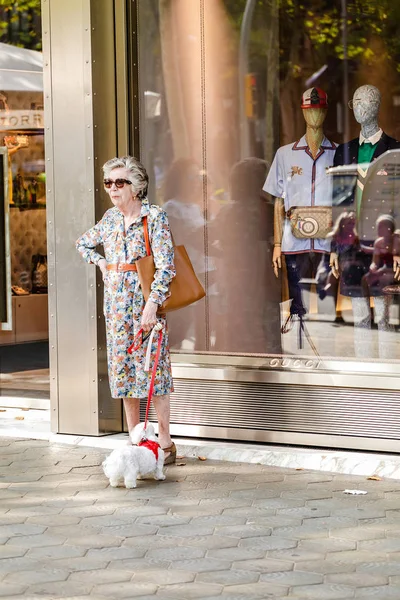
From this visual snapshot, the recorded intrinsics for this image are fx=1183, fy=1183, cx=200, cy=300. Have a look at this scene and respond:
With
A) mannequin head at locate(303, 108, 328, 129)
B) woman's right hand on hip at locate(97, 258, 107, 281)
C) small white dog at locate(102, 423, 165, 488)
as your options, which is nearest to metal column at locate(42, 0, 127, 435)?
woman's right hand on hip at locate(97, 258, 107, 281)

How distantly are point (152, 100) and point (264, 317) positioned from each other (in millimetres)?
1667

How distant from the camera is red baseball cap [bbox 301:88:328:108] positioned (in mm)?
7906

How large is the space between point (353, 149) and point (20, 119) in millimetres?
3896

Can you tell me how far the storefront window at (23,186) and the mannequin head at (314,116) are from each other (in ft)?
7.89

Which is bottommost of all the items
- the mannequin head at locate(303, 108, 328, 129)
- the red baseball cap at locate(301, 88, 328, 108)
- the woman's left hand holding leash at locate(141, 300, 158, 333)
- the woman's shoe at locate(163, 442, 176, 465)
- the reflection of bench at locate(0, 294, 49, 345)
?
the woman's shoe at locate(163, 442, 176, 465)

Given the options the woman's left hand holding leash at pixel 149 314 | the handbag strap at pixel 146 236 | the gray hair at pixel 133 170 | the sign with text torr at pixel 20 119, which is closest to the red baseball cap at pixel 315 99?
the gray hair at pixel 133 170

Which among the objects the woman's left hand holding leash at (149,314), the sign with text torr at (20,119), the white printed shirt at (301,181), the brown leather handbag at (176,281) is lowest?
the woman's left hand holding leash at (149,314)

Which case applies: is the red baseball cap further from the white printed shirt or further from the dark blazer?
the dark blazer

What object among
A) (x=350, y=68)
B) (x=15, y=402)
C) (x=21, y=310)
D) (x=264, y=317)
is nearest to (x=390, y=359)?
Result: (x=264, y=317)

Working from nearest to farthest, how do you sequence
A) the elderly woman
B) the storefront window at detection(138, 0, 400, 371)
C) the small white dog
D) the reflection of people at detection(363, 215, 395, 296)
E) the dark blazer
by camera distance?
the small white dog, the elderly woman, the dark blazer, the reflection of people at detection(363, 215, 395, 296), the storefront window at detection(138, 0, 400, 371)

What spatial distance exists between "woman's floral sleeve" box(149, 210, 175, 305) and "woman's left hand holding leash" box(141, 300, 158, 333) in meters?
0.03

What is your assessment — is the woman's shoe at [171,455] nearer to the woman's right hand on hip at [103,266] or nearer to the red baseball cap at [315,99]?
the woman's right hand on hip at [103,266]

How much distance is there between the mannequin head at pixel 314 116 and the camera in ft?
25.7

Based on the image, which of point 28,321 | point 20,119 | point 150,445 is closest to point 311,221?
point 150,445
